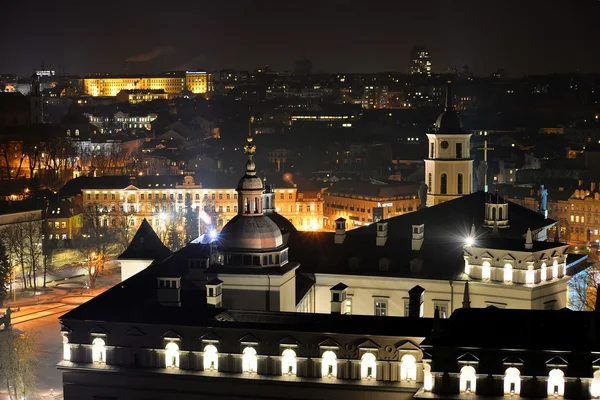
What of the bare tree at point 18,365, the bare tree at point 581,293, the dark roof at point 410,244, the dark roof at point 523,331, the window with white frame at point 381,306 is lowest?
the bare tree at point 18,365

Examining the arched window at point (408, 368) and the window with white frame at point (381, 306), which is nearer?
the arched window at point (408, 368)

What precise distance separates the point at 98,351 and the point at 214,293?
352 centimetres

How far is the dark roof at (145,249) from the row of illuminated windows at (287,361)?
1519cm

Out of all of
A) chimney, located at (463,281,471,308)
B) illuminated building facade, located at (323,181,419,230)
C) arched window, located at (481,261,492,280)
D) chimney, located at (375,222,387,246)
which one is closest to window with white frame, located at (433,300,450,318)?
arched window, located at (481,261,492,280)

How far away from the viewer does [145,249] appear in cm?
5200

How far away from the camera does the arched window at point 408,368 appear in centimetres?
3411

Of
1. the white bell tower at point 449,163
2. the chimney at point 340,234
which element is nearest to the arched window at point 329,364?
the chimney at point 340,234

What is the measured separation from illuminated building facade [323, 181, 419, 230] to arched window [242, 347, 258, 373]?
55.5 m

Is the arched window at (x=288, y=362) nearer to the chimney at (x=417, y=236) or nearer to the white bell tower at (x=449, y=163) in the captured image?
the chimney at (x=417, y=236)

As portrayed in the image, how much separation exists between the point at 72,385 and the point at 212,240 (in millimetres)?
7891

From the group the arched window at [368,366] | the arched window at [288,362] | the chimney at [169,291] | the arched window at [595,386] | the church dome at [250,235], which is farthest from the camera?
the church dome at [250,235]

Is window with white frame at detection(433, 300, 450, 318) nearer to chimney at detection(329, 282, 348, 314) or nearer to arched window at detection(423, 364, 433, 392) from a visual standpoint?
chimney at detection(329, 282, 348, 314)

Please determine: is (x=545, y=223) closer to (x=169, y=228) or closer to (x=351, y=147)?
(x=169, y=228)

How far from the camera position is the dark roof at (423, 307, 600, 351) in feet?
108
